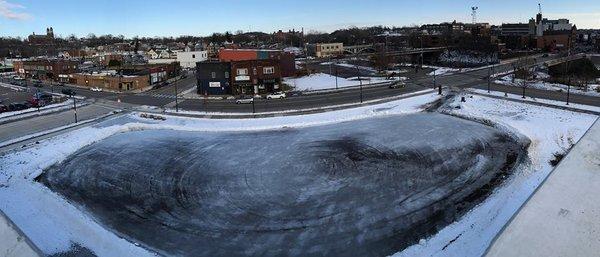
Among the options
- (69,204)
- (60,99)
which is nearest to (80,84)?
(60,99)

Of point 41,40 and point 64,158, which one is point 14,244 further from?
point 41,40

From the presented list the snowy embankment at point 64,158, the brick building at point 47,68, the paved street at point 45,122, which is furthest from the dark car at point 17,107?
the brick building at point 47,68

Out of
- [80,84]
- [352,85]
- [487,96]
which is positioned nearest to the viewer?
[487,96]

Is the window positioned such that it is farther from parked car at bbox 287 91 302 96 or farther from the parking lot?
the parking lot

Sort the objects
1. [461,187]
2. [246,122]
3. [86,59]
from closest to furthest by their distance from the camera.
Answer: [461,187] < [246,122] < [86,59]

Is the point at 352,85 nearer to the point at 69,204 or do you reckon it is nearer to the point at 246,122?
the point at 246,122
